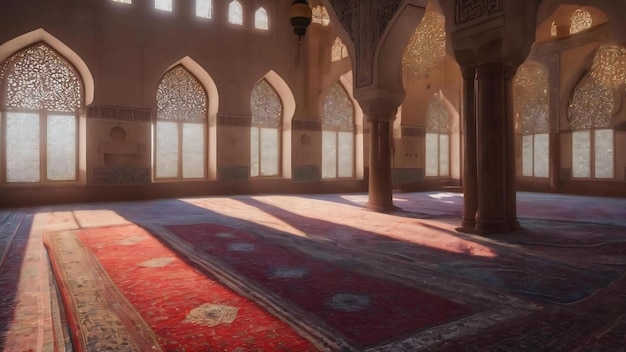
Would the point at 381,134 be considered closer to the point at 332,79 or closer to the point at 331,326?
the point at 332,79

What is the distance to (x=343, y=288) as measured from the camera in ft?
10.1

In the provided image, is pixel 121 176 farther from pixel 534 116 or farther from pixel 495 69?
pixel 534 116

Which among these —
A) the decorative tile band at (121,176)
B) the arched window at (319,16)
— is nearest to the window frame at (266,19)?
the arched window at (319,16)

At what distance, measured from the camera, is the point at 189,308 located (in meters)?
2.61

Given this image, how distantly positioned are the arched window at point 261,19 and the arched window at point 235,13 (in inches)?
18.7

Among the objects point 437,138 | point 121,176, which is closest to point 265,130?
point 121,176

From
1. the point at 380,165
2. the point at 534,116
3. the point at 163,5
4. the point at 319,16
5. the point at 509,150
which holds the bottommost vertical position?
the point at 380,165

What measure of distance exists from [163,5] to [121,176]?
4787mm

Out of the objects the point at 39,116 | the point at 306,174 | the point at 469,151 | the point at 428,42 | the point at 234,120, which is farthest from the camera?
the point at 306,174

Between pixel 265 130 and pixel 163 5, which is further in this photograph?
pixel 265 130

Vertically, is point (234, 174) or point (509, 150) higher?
point (509, 150)

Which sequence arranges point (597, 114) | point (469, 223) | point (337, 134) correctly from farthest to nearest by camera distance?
1. point (337, 134)
2. point (597, 114)
3. point (469, 223)

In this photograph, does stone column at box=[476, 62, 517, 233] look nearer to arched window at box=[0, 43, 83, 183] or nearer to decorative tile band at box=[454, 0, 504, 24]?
decorative tile band at box=[454, 0, 504, 24]

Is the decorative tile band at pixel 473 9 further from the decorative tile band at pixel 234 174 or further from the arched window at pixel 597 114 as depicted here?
the arched window at pixel 597 114
